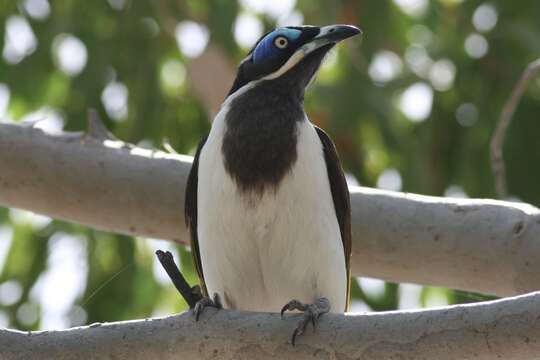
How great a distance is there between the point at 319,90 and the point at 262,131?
1.56 m

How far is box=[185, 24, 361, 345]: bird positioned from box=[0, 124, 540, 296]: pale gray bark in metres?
0.25

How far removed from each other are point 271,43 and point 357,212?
0.76 metres

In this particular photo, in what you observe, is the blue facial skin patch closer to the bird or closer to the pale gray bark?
the bird

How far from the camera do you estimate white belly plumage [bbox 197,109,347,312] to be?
4.27 m

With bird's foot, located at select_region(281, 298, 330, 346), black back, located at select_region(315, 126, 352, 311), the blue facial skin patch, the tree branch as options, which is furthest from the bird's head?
the tree branch

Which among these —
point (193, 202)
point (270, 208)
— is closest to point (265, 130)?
point (270, 208)

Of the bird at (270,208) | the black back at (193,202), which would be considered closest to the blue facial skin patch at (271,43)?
the bird at (270,208)

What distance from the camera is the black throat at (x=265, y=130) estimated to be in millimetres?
4277

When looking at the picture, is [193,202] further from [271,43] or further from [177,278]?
[177,278]

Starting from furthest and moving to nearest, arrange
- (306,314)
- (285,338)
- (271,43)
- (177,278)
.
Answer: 1. (271,43)
2. (177,278)
3. (306,314)
4. (285,338)

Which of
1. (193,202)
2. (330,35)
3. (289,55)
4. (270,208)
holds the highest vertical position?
(330,35)

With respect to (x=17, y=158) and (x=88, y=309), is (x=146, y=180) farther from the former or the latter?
(x=88, y=309)

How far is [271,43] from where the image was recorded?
187 inches

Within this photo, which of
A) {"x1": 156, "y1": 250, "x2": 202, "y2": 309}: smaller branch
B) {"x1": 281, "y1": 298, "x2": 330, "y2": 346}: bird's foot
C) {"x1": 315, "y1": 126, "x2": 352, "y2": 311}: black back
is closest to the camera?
{"x1": 281, "y1": 298, "x2": 330, "y2": 346}: bird's foot
